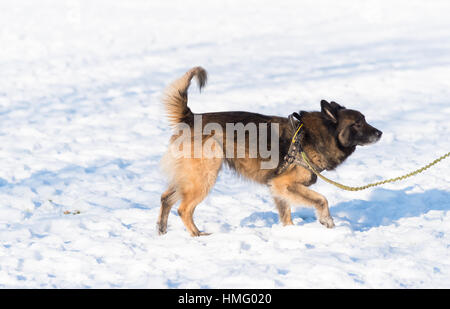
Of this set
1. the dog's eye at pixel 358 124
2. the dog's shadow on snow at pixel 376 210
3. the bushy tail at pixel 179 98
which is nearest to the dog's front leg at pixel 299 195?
the dog's shadow on snow at pixel 376 210

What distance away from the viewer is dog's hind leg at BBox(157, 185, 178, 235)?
4.48 m

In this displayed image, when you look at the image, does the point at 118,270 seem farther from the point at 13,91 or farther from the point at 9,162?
the point at 13,91

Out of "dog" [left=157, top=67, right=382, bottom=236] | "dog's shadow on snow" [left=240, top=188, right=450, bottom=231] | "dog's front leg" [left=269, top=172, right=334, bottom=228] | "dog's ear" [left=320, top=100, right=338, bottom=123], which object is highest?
"dog's ear" [left=320, top=100, right=338, bottom=123]

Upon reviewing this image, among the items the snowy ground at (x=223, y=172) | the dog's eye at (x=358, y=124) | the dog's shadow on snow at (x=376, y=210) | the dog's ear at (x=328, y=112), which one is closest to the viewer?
the snowy ground at (x=223, y=172)

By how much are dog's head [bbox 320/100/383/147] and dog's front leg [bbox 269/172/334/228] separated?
574 millimetres

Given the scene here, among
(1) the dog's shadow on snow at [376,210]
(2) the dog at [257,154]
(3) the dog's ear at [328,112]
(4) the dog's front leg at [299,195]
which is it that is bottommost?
(1) the dog's shadow on snow at [376,210]

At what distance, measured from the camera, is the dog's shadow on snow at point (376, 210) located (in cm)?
477

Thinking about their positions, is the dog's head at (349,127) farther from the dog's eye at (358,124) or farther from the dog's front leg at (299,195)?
the dog's front leg at (299,195)

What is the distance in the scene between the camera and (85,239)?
4.19 m

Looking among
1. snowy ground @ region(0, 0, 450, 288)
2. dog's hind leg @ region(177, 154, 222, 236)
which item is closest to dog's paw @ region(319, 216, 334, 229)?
snowy ground @ region(0, 0, 450, 288)

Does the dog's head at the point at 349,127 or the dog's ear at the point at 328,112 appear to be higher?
the dog's ear at the point at 328,112

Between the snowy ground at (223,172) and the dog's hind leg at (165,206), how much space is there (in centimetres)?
18

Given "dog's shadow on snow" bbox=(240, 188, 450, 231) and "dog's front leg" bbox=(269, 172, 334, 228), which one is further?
"dog's shadow on snow" bbox=(240, 188, 450, 231)

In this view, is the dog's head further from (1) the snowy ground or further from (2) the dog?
(1) the snowy ground
